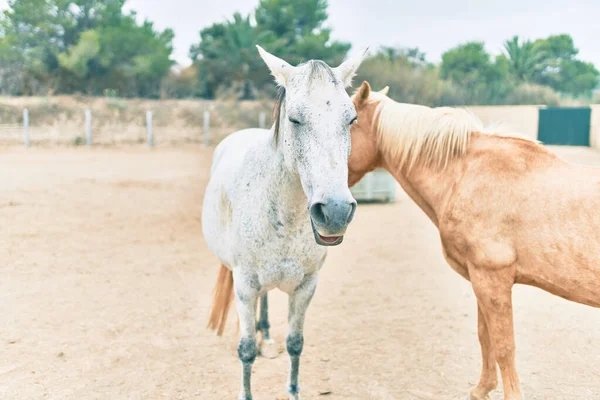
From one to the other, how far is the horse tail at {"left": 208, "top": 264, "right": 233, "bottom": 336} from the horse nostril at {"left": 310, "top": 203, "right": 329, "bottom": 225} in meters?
1.83

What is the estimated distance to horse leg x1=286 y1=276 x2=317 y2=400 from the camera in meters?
2.85

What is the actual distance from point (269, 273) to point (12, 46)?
30.7m

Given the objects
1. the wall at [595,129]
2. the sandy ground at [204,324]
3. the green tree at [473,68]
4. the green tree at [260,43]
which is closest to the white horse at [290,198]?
the sandy ground at [204,324]

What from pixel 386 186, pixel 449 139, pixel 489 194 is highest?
pixel 449 139

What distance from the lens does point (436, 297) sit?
5.00 m

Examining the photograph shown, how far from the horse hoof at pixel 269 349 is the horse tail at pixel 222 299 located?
0.35 m

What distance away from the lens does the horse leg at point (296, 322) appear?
2850mm

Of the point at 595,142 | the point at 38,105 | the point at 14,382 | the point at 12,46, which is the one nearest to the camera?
the point at 14,382

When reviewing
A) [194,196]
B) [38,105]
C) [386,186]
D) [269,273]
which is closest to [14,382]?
[269,273]

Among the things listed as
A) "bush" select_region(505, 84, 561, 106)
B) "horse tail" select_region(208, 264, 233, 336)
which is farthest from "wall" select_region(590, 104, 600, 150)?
"horse tail" select_region(208, 264, 233, 336)

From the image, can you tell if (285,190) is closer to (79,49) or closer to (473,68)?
(79,49)

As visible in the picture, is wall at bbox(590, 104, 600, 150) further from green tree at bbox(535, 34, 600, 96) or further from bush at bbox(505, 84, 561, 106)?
green tree at bbox(535, 34, 600, 96)

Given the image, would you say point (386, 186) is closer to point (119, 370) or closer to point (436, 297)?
point (436, 297)

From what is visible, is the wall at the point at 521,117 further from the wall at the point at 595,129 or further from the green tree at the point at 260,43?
the green tree at the point at 260,43
